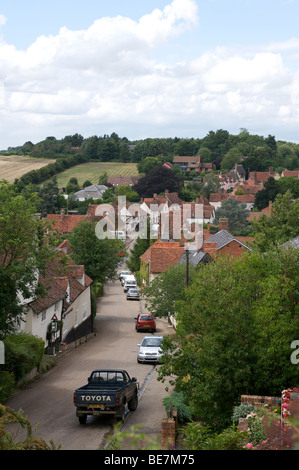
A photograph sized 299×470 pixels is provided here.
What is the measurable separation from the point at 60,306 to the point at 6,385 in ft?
42.6

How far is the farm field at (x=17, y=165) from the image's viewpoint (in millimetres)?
154125

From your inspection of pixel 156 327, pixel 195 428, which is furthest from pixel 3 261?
pixel 156 327

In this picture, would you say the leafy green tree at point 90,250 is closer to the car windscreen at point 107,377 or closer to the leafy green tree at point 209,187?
the car windscreen at point 107,377

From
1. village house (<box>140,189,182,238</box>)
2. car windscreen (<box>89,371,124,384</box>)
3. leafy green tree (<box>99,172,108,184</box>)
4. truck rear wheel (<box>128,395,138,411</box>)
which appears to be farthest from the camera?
leafy green tree (<box>99,172,108,184</box>)

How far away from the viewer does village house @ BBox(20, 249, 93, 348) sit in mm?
30281

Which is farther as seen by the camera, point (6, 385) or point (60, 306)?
point (60, 306)

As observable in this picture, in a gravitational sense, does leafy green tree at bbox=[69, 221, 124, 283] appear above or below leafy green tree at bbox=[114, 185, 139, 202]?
below

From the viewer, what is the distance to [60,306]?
36.3 m

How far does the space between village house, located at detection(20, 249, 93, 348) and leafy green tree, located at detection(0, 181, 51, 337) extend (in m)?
1.51

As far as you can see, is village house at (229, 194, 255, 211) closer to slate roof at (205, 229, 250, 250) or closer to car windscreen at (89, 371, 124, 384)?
slate roof at (205, 229, 250, 250)

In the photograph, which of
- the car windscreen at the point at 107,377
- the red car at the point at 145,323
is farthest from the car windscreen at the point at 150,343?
the car windscreen at the point at 107,377

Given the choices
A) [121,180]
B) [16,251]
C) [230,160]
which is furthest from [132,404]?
[230,160]

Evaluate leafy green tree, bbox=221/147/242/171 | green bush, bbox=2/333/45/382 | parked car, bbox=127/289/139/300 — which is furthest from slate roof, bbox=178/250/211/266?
leafy green tree, bbox=221/147/242/171

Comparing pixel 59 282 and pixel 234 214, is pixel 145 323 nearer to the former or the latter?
pixel 59 282
